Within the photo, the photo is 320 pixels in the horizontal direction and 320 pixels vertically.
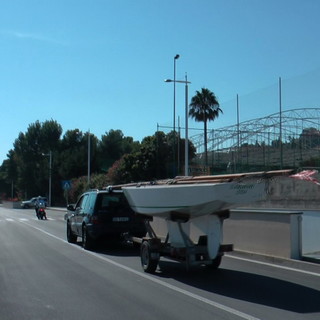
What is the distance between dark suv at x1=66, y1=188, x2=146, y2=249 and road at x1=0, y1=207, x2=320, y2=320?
1607 mm

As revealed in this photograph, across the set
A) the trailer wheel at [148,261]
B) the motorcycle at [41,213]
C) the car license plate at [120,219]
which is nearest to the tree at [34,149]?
the motorcycle at [41,213]

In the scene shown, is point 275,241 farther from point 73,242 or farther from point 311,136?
point 311,136

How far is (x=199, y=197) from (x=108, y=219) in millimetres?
6264

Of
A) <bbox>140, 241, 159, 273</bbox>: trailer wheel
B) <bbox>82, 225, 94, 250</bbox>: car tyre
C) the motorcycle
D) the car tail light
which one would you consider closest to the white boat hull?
<bbox>140, 241, 159, 273</bbox>: trailer wheel

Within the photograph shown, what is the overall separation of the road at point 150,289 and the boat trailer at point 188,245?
0.38m

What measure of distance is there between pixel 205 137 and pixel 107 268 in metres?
29.7

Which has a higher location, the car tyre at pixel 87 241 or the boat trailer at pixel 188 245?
the boat trailer at pixel 188 245

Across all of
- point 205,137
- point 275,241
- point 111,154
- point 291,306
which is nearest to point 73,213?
point 275,241

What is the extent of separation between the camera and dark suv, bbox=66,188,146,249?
49.5ft

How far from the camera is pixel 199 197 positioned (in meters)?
9.48

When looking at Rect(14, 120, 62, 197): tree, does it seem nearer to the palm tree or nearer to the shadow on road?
the palm tree

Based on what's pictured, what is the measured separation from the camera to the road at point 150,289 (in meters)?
7.16

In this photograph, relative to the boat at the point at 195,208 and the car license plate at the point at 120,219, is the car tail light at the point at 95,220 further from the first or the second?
the boat at the point at 195,208

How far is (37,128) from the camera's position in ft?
282
